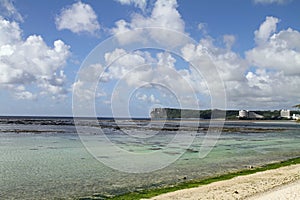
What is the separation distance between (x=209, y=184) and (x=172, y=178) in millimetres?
2748

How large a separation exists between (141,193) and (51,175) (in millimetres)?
6566

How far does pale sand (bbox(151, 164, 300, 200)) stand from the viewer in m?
14.0

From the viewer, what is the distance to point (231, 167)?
23.6 metres

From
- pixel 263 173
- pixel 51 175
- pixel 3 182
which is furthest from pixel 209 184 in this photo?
pixel 3 182

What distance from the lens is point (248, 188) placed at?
51.5 ft

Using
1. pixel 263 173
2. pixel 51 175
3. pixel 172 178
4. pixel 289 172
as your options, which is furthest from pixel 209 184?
pixel 51 175

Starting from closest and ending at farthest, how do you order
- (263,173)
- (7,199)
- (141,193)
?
(7,199) < (141,193) < (263,173)

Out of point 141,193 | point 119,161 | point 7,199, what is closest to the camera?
point 7,199

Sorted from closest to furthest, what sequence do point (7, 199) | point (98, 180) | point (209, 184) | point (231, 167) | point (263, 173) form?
point (7, 199) → point (209, 184) → point (98, 180) → point (263, 173) → point (231, 167)

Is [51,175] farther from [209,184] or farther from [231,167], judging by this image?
[231,167]

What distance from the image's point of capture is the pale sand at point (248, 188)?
46.0 ft

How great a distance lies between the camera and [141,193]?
1509cm

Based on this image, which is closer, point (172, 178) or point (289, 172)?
point (172, 178)

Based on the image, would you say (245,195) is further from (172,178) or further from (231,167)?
(231,167)
